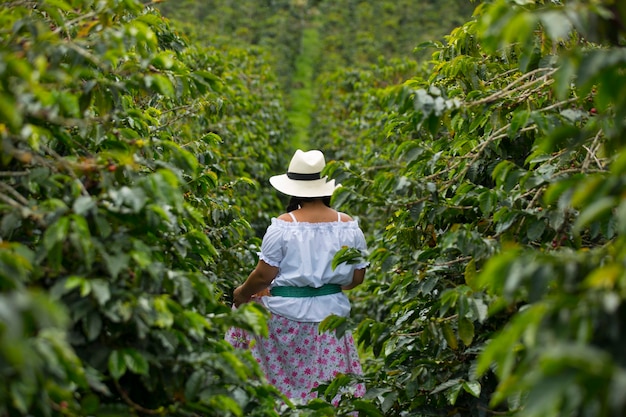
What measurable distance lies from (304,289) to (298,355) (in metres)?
0.31

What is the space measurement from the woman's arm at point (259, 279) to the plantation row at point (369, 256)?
46 cm

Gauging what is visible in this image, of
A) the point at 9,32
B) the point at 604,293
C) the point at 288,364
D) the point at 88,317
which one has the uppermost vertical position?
the point at 9,32

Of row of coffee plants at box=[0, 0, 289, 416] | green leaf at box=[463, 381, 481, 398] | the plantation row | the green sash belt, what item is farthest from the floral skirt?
row of coffee plants at box=[0, 0, 289, 416]

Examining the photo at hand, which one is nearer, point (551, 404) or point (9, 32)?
point (551, 404)

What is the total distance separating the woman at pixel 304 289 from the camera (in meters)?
3.38

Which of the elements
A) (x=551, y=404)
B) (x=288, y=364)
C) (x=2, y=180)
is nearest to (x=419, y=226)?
(x=288, y=364)

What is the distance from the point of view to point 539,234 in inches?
93.4

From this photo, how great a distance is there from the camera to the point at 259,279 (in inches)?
135

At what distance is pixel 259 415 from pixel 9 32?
4.11 ft

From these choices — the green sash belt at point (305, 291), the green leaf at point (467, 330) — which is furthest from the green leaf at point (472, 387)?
the green sash belt at point (305, 291)

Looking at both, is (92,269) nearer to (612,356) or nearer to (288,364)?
(612,356)

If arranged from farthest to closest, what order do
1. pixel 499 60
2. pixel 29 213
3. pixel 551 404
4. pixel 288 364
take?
pixel 499 60 → pixel 288 364 → pixel 29 213 → pixel 551 404

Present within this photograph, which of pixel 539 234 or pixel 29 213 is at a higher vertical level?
pixel 29 213

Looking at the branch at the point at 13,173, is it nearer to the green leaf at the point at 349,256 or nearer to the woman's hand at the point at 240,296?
the green leaf at the point at 349,256
